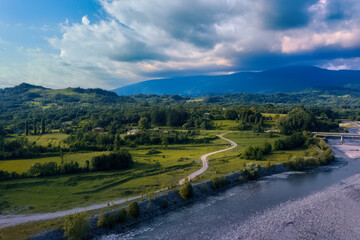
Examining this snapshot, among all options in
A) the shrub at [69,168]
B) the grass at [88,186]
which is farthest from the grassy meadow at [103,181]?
the shrub at [69,168]

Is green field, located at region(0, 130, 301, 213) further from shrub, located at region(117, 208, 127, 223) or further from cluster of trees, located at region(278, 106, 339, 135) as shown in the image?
cluster of trees, located at region(278, 106, 339, 135)

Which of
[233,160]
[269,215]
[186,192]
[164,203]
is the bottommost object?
[269,215]

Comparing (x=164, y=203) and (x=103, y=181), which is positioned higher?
(x=103, y=181)

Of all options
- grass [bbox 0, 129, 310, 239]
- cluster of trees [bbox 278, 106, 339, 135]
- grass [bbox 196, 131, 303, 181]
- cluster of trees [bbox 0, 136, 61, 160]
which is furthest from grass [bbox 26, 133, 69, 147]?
cluster of trees [bbox 278, 106, 339, 135]

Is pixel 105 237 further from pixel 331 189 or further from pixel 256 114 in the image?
pixel 256 114

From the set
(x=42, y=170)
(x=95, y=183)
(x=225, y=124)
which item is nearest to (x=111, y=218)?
(x=95, y=183)

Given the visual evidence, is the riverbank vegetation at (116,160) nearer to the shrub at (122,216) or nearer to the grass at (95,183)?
the grass at (95,183)

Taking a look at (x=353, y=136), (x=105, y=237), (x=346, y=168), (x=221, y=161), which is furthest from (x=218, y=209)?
(x=353, y=136)

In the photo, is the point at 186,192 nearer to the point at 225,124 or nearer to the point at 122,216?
the point at 122,216
